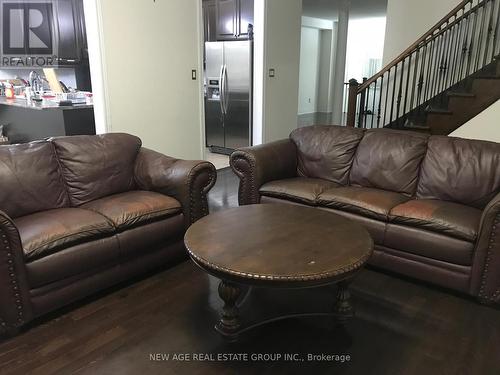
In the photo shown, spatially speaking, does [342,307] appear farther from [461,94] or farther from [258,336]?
[461,94]

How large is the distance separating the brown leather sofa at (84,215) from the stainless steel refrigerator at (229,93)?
2734 mm

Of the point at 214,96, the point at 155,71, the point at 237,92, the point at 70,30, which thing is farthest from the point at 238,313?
the point at 70,30

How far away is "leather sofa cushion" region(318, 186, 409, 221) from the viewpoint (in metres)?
2.55

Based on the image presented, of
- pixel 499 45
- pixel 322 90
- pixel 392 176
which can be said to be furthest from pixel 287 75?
pixel 322 90

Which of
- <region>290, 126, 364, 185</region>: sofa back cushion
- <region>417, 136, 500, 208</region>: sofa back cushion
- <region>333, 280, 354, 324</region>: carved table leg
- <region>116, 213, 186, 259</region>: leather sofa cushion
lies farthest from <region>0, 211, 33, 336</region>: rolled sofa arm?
<region>417, 136, 500, 208</region>: sofa back cushion

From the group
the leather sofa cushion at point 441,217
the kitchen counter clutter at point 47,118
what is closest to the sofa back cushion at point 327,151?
the leather sofa cushion at point 441,217

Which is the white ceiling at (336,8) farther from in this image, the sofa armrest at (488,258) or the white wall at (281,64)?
the sofa armrest at (488,258)

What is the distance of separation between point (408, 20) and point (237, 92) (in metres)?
→ 2.59

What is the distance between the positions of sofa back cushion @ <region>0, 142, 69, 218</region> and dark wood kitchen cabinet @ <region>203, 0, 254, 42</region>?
3.69m

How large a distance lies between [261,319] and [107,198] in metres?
1.38

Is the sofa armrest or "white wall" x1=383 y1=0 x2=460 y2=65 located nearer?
the sofa armrest

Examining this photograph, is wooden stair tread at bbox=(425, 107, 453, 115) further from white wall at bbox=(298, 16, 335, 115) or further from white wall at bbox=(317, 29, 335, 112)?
white wall at bbox=(317, 29, 335, 112)

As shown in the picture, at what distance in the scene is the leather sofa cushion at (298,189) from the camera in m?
2.90

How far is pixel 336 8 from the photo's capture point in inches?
336
